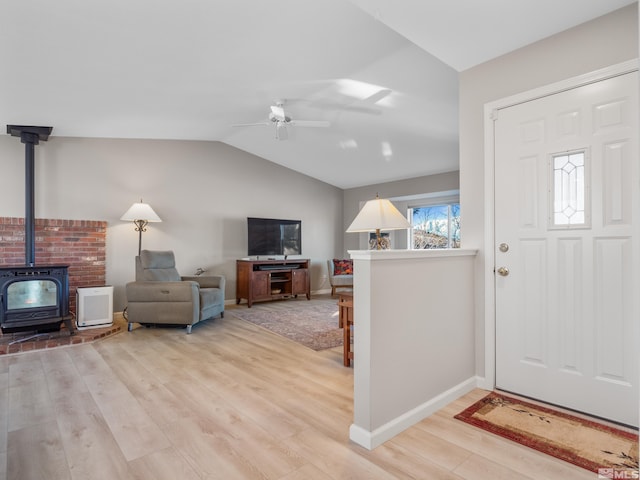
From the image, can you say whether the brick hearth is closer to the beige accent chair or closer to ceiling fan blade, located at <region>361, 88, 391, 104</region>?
the beige accent chair

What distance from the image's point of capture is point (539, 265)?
2.20m

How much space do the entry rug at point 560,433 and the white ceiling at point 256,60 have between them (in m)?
2.33

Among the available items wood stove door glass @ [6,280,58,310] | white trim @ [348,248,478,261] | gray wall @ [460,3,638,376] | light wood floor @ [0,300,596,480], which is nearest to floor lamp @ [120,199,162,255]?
wood stove door glass @ [6,280,58,310]

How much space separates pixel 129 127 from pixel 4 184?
1.61 metres

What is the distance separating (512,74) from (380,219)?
1362 mm

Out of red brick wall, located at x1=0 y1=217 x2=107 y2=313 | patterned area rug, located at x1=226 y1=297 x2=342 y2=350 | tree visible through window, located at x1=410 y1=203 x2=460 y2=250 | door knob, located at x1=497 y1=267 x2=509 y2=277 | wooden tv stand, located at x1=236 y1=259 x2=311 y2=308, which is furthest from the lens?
tree visible through window, located at x1=410 y1=203 x2=460 y2=250

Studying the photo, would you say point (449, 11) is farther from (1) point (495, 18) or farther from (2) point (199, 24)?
(2) point (199, 24)

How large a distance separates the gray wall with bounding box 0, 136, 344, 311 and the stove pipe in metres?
0.29

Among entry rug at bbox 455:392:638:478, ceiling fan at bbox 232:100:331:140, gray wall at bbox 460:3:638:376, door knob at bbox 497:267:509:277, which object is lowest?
entry rug at bbox 455:392:638:478

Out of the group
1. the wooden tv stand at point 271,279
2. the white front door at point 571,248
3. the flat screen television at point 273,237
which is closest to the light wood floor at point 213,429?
the white front door at point 571,248

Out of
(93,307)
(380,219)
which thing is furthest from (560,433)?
(93,307)

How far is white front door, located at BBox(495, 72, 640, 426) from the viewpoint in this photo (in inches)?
74.6

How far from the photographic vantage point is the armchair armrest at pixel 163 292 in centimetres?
405

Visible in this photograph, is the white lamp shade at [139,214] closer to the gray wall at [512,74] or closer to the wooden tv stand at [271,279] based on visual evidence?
the wooden tv stand at [271,279]
